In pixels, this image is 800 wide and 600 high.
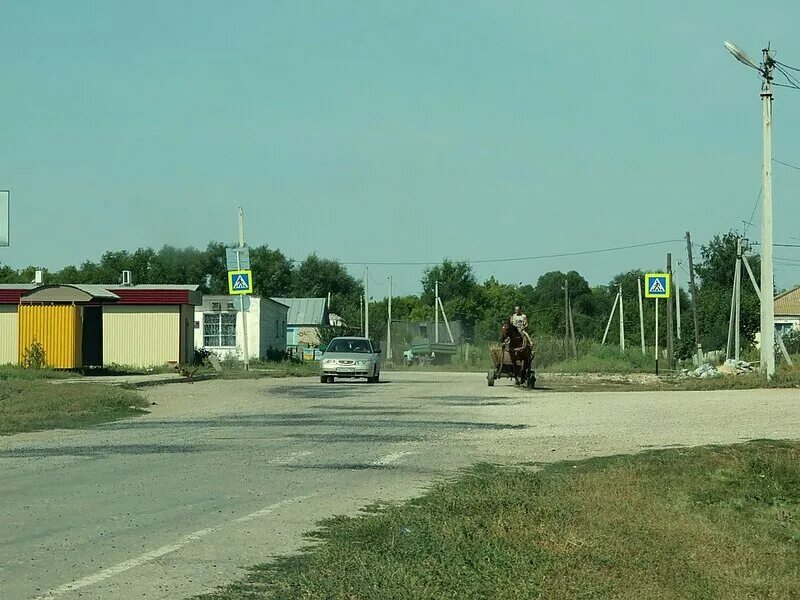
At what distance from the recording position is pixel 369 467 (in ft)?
44.1

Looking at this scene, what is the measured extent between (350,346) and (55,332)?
9886 millimetres

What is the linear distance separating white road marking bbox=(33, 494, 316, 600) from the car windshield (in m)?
28.7

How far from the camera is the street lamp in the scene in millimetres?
30016

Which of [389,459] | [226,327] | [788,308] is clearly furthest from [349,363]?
[788,308]

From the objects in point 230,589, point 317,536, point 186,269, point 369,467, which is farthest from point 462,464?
point 186,269

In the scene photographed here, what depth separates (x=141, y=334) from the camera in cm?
4897

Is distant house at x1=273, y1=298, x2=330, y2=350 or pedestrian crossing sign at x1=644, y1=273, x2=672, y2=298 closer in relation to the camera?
pedestrian crossing sign at x1=644, y1=273, x2=672, y2=298

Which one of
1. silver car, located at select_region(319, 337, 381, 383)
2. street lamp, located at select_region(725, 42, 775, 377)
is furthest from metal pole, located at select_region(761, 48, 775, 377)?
silver car, located at select_region(319, 337, 381, 383)

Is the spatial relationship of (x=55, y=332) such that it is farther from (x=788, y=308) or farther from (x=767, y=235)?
(x=788, y=308)

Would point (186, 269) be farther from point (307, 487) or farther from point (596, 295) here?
point (596, 295)

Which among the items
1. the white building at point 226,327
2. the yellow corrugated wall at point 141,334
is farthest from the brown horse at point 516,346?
the white building at point 226,327

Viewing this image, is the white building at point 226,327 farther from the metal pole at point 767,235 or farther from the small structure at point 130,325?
the metal pole at point 767,235

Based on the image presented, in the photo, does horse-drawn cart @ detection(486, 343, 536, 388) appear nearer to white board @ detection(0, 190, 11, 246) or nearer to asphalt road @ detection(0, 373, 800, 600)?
asphalt road @ detection(0, 373, 800, 600)

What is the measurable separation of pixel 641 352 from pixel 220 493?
171ft
